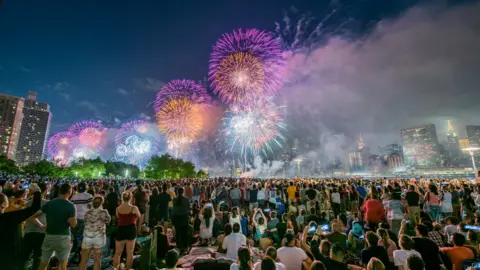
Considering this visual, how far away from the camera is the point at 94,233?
554 centimetres

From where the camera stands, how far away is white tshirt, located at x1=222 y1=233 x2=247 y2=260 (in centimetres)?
597

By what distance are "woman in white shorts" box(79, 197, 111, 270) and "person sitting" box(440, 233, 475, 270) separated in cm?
764

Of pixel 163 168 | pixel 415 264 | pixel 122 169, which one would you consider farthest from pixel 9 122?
pixel 415 264

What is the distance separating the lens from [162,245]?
282 inches

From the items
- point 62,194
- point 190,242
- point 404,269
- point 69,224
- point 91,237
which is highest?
point 62,194

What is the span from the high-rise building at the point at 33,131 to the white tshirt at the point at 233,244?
194970 millimetres

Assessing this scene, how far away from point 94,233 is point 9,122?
16909cm

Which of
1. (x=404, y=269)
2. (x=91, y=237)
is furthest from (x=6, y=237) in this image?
(x=404, y=269)

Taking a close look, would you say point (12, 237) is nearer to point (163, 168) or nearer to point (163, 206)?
point (163, 206)

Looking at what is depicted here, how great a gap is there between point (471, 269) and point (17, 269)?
8.02 m

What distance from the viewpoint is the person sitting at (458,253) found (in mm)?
4910

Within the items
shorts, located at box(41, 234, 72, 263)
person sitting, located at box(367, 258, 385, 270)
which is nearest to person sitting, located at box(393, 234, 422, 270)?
person sitting, located at box(367, 258, 385, 270)

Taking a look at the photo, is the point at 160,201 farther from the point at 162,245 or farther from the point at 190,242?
the point at 162,245

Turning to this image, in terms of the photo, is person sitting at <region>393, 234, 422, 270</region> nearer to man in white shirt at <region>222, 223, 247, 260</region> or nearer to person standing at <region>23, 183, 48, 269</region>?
man in white shirt at <region>222, 223, 247, 260</region>
